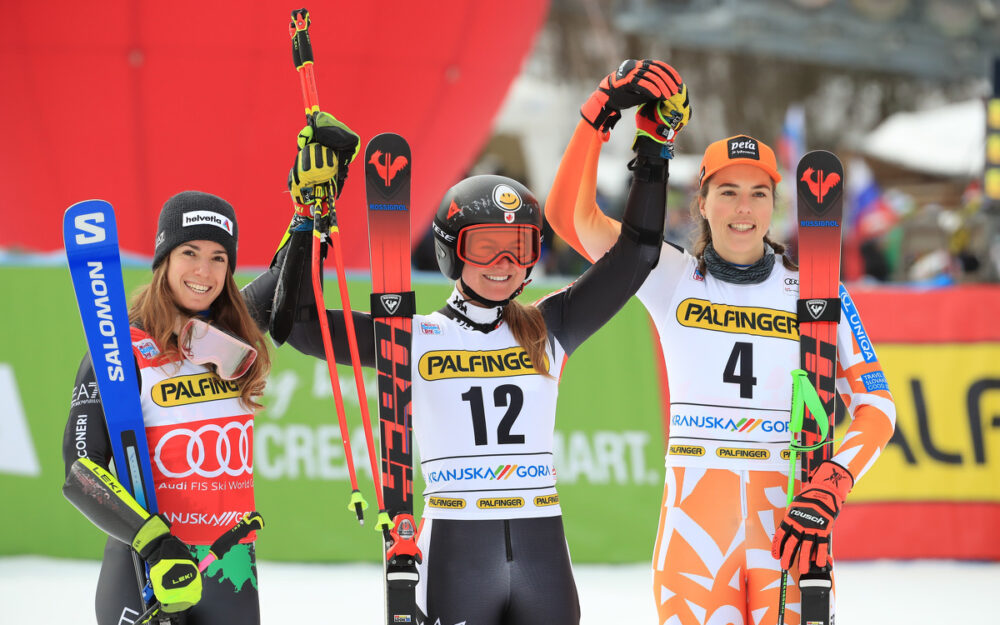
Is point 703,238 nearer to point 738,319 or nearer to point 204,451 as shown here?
point 738,319

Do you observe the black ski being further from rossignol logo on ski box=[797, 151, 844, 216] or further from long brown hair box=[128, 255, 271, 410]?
rossignol logo on ski box=[797, 151, 844, 216]

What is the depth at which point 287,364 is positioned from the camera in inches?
262

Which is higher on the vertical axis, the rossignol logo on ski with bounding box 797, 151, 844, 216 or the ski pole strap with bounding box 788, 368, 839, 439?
the rossignol logo on ski with bounding box 797, 151, 844, 216

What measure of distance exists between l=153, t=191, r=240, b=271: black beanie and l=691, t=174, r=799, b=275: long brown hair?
142 cm

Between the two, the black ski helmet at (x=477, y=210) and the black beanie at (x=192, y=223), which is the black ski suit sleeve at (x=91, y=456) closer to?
the black beanie at (x=192, y=223)

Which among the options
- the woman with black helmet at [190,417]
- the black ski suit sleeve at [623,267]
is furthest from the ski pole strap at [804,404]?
the woman with black helmet at [190,417]

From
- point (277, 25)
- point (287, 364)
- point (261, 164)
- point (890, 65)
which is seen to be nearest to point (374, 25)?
point (277, 25)

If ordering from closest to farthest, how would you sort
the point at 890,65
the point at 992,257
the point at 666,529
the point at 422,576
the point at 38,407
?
the point at 422,576, the point at 666,529, the point at 38,407, the point at 992,257, the point at 890,65

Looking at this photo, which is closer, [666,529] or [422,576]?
[422,576]

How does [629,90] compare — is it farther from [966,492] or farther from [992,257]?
[992,257]

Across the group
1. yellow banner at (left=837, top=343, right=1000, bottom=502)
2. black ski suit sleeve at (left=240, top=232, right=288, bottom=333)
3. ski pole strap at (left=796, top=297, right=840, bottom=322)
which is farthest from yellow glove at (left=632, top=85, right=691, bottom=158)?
yellow banner at (left=837, top=343, right=1000, bottom=502)

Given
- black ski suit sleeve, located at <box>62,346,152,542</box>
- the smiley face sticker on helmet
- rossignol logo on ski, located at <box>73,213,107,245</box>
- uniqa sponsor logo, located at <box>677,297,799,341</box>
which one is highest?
the smiley face sticker on helmet

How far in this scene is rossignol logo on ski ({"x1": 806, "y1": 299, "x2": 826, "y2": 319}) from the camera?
130 inches

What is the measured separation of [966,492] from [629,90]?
192 inches
